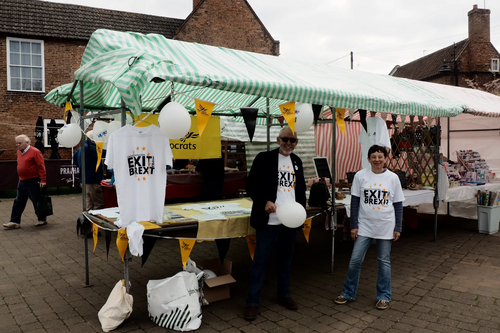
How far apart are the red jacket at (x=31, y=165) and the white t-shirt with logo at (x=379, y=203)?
259 inches

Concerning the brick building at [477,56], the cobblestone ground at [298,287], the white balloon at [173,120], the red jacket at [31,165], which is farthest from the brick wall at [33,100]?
the brick building at [477,56]

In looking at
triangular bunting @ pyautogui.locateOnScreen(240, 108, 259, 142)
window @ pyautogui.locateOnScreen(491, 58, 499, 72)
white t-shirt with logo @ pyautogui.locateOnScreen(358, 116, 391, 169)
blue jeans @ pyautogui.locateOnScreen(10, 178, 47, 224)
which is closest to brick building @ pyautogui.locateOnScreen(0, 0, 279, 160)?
blue jeans @ pyautogui.locateOnScreen(10, 178, 47, 224)

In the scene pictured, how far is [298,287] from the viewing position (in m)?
4.95

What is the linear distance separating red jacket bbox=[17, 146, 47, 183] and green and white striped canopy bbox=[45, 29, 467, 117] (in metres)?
2.52

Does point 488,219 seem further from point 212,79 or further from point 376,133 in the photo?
point 212,79

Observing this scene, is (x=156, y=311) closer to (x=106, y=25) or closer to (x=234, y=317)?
(x=234, y=317)

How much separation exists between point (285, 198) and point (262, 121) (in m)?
5.34

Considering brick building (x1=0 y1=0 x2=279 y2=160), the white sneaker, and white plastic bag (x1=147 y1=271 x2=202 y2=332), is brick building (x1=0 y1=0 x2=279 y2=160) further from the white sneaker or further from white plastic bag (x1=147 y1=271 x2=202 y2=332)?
white plastic bag (x1=147 y1=271 x2=202 y2=332)

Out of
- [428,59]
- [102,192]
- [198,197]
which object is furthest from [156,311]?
[428,59]

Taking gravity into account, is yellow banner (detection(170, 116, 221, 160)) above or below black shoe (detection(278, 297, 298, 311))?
above

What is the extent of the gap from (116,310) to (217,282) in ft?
3.46

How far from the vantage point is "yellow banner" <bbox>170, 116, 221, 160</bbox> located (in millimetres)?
6562

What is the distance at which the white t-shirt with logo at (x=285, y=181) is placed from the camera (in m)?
4.16

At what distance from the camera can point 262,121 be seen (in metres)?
9.34
